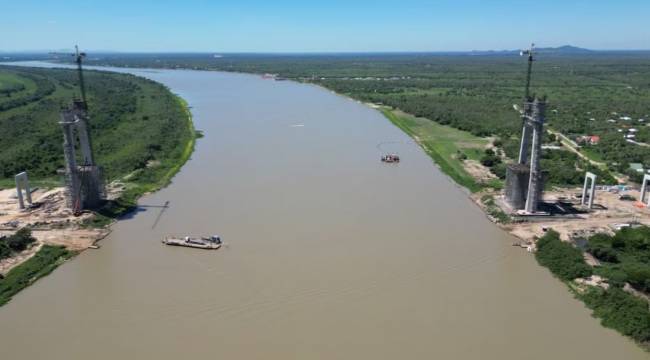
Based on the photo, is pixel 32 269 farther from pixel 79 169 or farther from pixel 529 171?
pixel 529 171

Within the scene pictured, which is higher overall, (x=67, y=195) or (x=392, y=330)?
(x=67, y=195)

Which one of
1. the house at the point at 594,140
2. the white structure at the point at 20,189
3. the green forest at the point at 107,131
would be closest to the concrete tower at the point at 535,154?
the house at the point at 594,140

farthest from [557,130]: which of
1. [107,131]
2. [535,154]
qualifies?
[107,131]

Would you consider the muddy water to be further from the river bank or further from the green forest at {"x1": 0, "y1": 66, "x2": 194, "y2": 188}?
the green forest at {"x1": 0, "y1": 66, "x2": 194, "y2": 188}

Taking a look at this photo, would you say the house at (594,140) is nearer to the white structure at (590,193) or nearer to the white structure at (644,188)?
the white structure at (644,188)

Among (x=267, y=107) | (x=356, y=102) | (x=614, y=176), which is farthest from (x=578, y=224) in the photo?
(x=356, y=102)

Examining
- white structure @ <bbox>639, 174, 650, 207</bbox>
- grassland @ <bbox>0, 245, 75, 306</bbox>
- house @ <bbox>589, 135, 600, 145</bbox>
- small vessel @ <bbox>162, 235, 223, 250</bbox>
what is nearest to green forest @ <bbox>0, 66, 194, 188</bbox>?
grassland @ <bbox>0, 245, 75, 306</bbox>

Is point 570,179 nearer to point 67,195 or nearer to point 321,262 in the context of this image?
point 321,262
